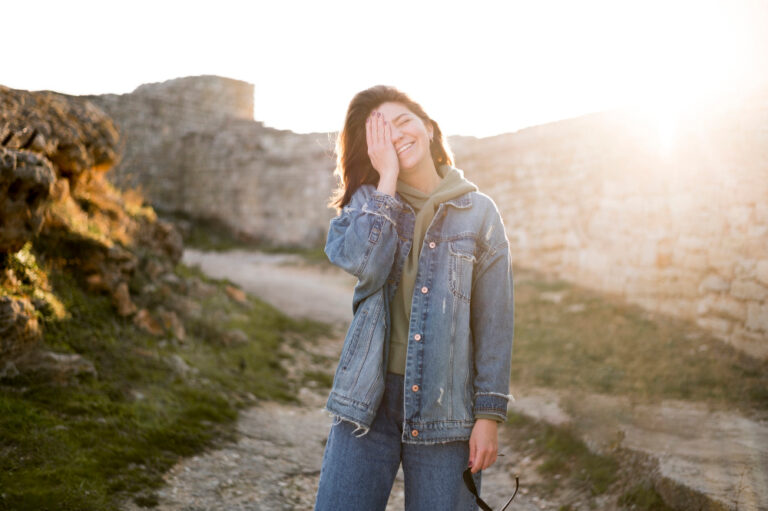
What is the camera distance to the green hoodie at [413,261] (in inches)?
69.8

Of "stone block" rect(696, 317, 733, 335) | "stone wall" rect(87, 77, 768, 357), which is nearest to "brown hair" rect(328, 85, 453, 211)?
"stone wall" rect(87, 77, 768, 357)

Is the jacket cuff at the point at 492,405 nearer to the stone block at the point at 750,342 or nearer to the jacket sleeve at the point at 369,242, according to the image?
the jacket sleeve at the point at 369,242

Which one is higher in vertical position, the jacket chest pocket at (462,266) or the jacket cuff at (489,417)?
the jacket chest pocket at (462,266)

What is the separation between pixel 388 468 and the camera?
171 cm

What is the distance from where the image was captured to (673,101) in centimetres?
652

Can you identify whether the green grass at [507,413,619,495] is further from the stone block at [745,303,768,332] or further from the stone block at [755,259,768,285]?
the stone block at [755,259,768,285]

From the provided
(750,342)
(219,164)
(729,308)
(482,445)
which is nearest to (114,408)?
(482,445)

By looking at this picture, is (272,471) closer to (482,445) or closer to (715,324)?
(482,445)

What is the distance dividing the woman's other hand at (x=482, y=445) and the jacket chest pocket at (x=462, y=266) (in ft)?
1.21

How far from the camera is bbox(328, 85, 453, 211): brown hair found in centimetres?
205

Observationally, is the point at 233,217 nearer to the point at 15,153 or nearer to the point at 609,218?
the point at 609,218

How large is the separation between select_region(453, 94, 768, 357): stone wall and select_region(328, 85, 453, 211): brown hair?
445 centimetres

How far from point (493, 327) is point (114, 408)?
3.04 meters

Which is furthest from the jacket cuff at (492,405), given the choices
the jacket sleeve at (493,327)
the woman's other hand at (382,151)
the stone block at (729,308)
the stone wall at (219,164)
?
the stone wall at (219,164)
